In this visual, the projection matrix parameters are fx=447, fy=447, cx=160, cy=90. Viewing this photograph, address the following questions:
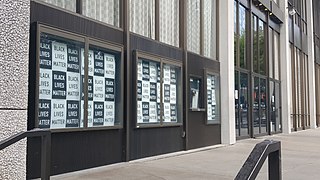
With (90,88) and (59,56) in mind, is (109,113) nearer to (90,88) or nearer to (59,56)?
(90,88)

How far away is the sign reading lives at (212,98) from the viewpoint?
13453 mm

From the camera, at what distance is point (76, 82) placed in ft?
25.6

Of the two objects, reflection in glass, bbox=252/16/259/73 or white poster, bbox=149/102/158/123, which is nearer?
white poster, bbox=149/102/158/123

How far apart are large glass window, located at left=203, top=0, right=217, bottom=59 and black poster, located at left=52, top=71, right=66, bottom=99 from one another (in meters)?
6.86

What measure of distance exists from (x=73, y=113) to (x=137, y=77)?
2.16 meters

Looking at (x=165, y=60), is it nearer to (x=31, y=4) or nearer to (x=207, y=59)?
(x=207, y=59)

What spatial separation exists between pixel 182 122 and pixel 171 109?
55 centimetres

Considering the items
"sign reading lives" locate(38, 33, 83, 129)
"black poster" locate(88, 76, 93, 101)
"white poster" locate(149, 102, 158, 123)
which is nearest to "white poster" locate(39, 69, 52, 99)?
"sign reading lives" locate(38, 33, 83, 129)

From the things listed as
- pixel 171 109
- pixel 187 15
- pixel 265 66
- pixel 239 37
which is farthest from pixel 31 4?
pixel 265 66

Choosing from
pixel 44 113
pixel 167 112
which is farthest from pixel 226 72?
pixel 44 113

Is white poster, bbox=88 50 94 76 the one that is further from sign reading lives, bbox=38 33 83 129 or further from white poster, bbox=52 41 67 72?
white poster, bbox=52 41 67 72

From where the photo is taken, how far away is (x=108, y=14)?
900 cm

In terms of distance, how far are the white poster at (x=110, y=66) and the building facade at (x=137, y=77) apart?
0.02 m

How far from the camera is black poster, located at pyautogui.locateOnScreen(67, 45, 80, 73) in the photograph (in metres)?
7.66
